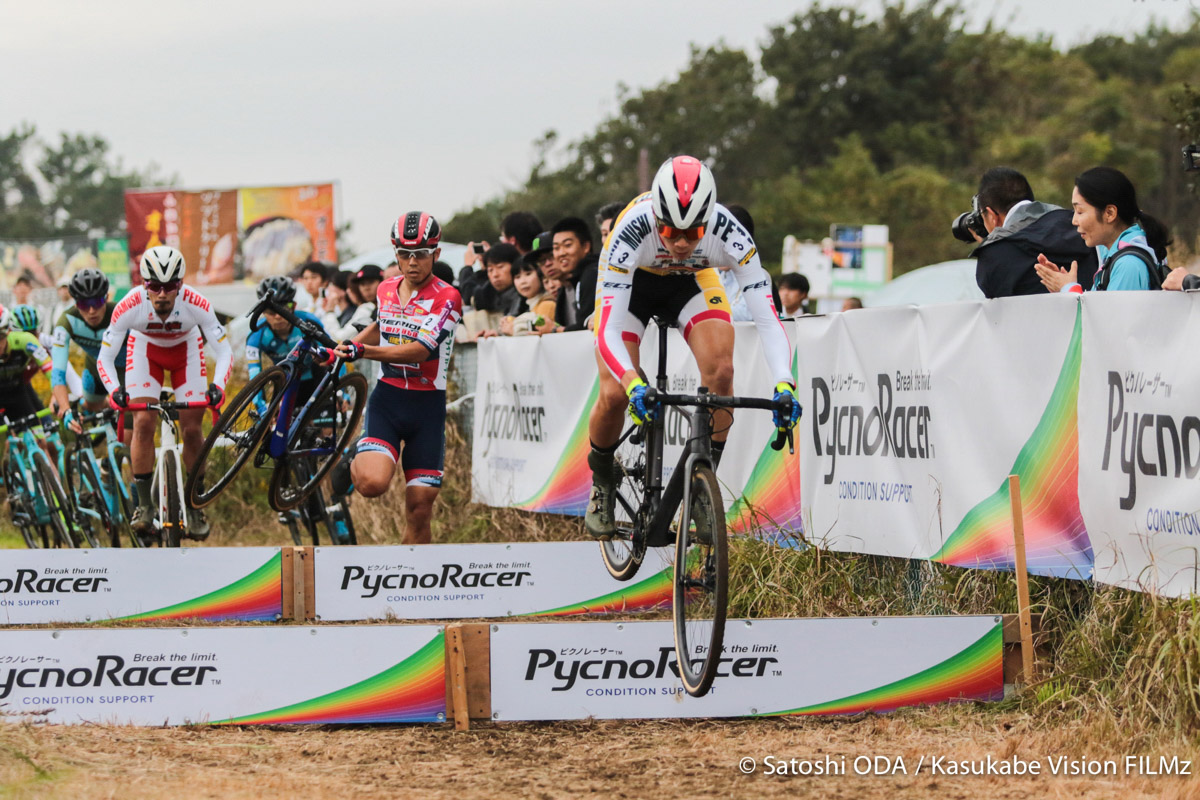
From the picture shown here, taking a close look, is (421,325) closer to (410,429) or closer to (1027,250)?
(410,429)

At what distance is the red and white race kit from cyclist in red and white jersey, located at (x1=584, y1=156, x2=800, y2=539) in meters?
4.43

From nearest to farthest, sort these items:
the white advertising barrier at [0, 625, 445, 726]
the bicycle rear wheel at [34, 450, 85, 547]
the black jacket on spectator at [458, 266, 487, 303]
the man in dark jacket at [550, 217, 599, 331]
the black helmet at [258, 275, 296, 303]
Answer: the white advertising barrier at [0, 625, 445, 726], the black helmet at [258, 275, 296, 303], the man in dark jacket at [550, 217, 599, 331], the bicycle rear wheel at [34, 450, 85, 547], the black jacket on spectator at [458, 266, 487, 303]

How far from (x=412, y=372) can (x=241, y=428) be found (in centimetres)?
142

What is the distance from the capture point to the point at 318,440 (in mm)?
10273

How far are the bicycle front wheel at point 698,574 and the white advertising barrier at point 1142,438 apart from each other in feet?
5.44

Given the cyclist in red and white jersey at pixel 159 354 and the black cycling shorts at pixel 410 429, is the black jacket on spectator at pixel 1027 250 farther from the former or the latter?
the cyclist in red and white jersey at pixel 159 354

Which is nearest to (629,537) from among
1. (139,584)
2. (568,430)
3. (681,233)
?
(681,233)

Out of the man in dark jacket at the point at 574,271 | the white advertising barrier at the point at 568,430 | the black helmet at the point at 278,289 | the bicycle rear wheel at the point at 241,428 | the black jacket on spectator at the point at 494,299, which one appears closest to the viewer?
the white advertising barrier at the point at 568,430

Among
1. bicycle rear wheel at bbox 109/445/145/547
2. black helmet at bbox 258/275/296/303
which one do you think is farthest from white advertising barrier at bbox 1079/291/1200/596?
bicycle rear wheel at bbox 109/445/145/547

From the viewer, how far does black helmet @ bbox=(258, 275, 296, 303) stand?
10.4 m

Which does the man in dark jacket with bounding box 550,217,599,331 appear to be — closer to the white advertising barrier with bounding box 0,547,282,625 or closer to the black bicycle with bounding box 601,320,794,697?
the white advertising barrier with bounding box 0,547,282,625

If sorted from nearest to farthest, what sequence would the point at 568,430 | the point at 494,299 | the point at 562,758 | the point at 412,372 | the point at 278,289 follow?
the point at 562,758, the point at 412,372, the point at 278,289, the point at 568,430, the point at 494,299

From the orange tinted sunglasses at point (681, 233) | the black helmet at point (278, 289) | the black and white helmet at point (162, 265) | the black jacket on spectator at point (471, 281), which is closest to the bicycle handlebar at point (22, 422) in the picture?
the black and white helmet at point (162, 265)

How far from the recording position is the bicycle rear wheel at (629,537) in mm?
7205
